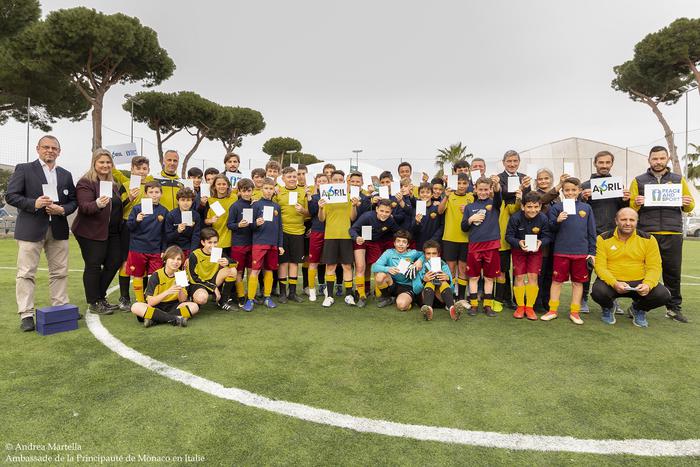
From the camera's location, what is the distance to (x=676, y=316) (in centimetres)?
520

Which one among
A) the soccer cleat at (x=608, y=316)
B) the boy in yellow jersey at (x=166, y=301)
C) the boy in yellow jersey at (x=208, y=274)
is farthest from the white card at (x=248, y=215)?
the soccer cleat at (x=608, y=316)

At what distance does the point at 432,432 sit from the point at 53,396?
2.58m

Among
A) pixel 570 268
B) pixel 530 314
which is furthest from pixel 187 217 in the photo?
pixel 570 268

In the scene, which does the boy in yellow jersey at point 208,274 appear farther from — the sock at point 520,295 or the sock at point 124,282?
the sock at point 520,295

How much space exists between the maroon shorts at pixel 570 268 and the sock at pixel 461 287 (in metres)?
1.19

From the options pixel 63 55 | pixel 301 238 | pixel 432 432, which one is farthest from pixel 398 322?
pixel 63 55

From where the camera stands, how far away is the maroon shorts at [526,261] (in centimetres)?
530

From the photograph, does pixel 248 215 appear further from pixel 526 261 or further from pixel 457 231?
pixel 526 261

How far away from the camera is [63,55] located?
19203mm

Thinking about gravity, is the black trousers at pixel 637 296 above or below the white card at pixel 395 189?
below

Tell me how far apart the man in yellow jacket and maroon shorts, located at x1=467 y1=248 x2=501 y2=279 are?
3.83 feet

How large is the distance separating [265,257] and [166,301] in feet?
4.77

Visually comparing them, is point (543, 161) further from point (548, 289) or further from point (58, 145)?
point (58, 145)

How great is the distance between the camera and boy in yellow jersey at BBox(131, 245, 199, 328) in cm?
461
